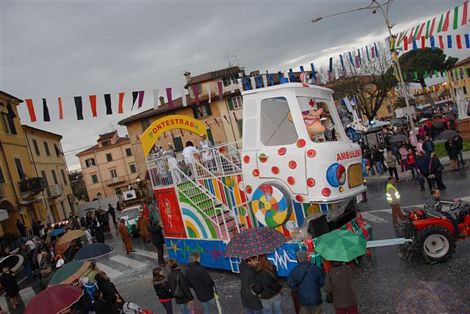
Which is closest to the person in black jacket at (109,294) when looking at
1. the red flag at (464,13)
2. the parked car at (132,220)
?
the red flag at (464,13)

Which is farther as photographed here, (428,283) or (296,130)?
(296,130)

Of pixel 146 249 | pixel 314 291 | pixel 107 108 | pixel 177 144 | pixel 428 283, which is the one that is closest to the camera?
pixel 314 291

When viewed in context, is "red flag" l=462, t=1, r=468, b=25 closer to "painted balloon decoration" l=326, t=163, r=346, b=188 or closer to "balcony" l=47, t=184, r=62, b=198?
"painted balloon decoration" l=326, t=163, r=346, b=188

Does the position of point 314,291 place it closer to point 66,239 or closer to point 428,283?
point 428,283

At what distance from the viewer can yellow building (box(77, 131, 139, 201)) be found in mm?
69688

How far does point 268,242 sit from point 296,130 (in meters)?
2.61

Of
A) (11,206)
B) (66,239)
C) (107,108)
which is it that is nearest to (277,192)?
(66,239)

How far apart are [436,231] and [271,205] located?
2991 millimetres

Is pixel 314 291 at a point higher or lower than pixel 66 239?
lower

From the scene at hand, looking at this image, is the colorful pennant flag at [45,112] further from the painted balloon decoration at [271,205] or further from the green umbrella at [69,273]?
the painted balloon decoration at [271,205]

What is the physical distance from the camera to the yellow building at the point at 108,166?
69688mm

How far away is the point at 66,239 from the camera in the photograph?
1117 centimetres

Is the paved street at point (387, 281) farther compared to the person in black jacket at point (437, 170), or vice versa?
the person in black jacket at point (437, 170)

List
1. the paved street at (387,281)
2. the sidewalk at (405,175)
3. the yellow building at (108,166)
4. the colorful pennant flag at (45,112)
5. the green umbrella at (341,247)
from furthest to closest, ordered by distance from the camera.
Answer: the yellow building at (108,166), the sidewalk at (405,175), the colorful pennant flag at (45,112), the paved street at (387,281), the green umbrella at (341,247)
